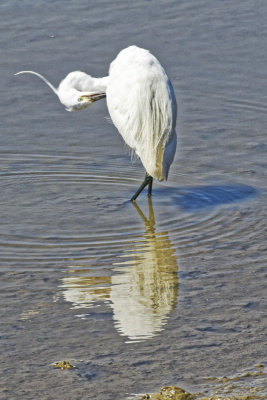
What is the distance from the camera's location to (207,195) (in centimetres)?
747

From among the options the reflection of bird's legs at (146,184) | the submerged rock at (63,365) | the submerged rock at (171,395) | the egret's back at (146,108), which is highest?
the egret's back at (146,108)

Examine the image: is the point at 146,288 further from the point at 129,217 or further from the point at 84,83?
the point at 84,83

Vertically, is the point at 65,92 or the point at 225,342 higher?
the point at 65,92

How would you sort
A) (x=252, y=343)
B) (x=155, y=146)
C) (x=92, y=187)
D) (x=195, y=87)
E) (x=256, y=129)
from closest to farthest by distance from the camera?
(x=252, y=343)
(x=155, y=146)
(x=92, y=187)
(x=256, y=129)
(x=195, y=87)

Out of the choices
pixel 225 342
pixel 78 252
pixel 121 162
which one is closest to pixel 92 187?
pixel 121 162

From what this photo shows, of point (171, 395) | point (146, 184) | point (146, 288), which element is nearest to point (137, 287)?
point (146, 288)

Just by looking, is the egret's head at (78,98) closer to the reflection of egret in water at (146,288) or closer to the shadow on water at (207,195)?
the shadow on water at (207,195)

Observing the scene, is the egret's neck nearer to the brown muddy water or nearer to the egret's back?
the egret's back

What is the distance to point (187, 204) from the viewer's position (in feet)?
23.9

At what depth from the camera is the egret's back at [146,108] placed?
707cm

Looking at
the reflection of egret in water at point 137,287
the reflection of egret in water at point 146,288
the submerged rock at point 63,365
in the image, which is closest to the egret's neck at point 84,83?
the reflection of egret in water at point 146,288

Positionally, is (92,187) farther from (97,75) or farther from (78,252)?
(97,75)

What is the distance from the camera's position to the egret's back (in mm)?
7074

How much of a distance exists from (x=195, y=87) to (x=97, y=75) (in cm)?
115
